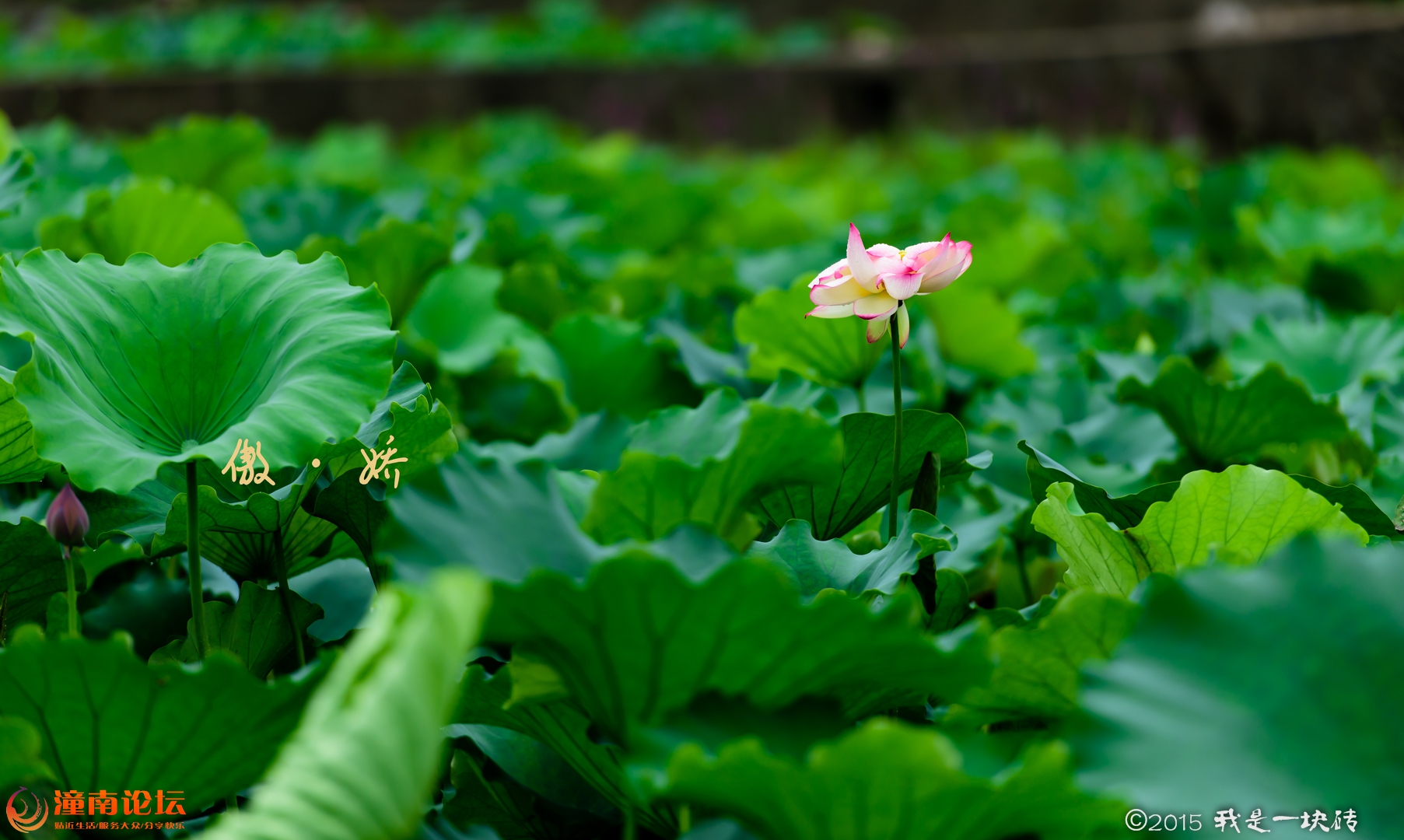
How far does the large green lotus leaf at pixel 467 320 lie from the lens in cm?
124

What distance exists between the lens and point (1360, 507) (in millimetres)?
853

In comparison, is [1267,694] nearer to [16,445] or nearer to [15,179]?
[16,445]

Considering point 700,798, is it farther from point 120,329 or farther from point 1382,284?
point 1382,284

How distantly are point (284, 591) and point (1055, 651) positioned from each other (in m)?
0.48

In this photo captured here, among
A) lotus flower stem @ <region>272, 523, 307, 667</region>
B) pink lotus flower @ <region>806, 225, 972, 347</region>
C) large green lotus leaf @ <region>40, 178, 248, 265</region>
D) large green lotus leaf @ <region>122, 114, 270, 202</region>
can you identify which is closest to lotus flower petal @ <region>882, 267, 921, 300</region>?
pink lotus flower @ <region>806, 225, 972, 347</region>

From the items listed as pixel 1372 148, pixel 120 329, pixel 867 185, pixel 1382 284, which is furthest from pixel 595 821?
pixel 1372 148

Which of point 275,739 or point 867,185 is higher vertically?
point 275,739

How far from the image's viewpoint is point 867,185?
2680 millimetres

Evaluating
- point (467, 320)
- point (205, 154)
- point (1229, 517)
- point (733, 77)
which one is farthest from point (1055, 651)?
point (733, 77)

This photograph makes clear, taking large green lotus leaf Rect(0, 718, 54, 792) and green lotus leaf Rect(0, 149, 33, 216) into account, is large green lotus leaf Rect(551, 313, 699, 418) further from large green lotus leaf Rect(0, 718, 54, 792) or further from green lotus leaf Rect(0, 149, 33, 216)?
large green lotus leaf Rect(0, 718, 54, 792)

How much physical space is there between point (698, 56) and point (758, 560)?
231 inches

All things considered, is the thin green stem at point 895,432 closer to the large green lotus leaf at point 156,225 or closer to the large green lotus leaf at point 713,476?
the large green lotus leaf at point 713,476

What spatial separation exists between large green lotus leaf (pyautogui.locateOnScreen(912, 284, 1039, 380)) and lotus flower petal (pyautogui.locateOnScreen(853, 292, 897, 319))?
1.75ft

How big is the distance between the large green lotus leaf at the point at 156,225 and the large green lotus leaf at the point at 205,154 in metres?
0.65
